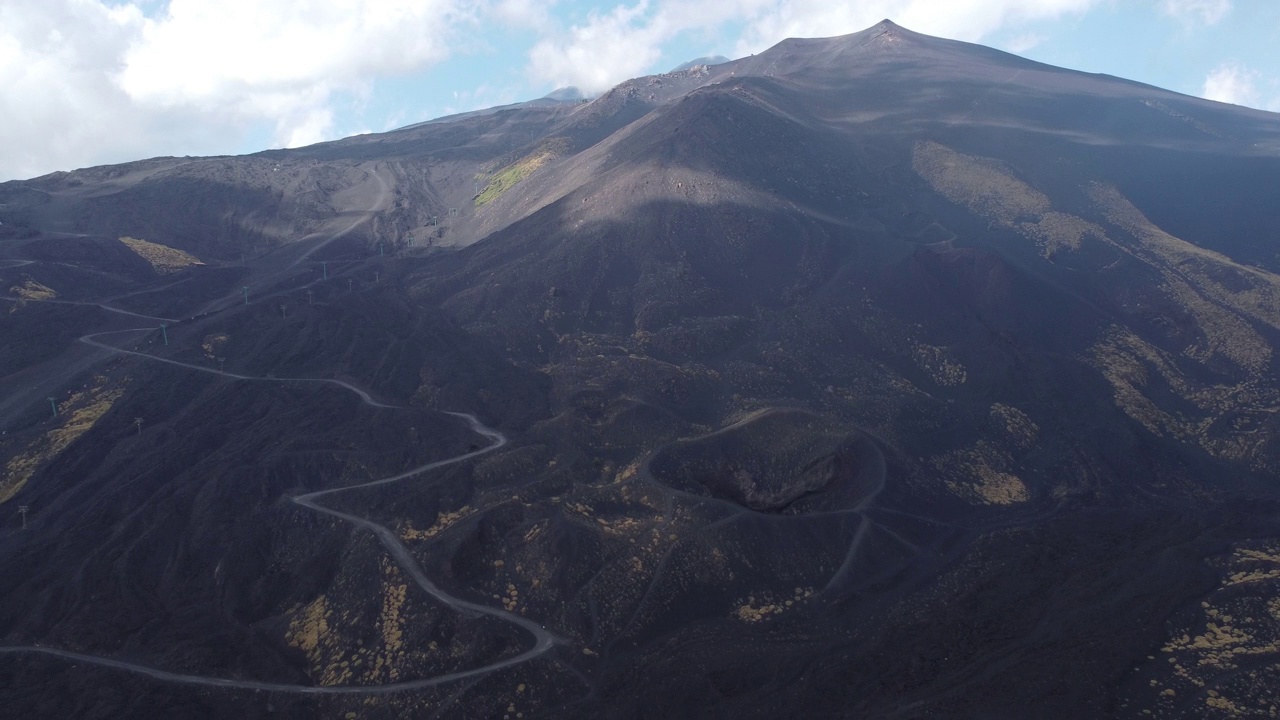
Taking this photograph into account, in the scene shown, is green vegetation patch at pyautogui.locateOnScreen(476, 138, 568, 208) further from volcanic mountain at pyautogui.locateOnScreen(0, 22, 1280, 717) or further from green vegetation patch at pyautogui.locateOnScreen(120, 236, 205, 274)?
green vegetation patch at pyautogui.locateOnScreen(120, 236, 205, 274)

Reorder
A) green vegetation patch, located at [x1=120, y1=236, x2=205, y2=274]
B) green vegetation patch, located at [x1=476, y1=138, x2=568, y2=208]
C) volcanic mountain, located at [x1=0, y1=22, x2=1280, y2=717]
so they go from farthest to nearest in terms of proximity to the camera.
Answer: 1. green vegetation patch, located at [x1=476, y1=138, x2=568, y2=208]
2. green vegetation patch, located at [x1=120, y1=236, x2=205, y2=274]
3. volcanic mountain, located at [x1=0, y1=22, x2=1280, y2=717]

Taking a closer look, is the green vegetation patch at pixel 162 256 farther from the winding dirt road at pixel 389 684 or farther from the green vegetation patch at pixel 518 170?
the winding dirt road at pixel 389 684

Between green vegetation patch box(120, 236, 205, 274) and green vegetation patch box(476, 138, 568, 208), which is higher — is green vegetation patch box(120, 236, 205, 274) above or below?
below

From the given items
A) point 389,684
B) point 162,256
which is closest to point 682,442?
point 389,684

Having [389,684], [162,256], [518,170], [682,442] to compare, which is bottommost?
[389,684]

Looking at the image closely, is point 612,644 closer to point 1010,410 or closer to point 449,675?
point 449,675

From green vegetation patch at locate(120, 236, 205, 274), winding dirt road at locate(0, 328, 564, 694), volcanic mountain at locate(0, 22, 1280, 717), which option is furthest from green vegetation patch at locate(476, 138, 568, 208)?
winding dirt road at locate(0, 328, 564, 694)

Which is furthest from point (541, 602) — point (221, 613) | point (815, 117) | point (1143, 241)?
point (815, 117)

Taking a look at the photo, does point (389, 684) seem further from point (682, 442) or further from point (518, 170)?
point (518, 170)

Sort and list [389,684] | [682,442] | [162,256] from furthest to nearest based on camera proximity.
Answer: [162,256] < [682,442] < [389,684]
